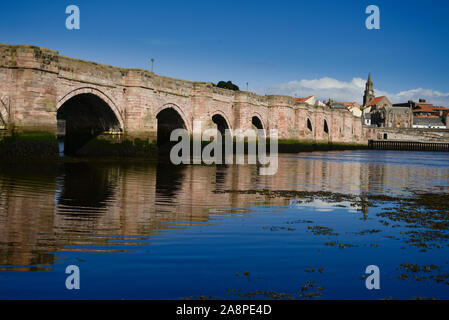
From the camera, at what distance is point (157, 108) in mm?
35438

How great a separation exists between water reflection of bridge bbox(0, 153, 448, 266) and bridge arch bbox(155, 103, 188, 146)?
18638mm

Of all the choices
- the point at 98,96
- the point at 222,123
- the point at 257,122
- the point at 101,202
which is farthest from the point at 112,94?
the point at 257,122

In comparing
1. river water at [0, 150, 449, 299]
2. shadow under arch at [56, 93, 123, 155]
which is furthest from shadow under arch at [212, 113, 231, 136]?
river water at [0, 150, 449, 299]

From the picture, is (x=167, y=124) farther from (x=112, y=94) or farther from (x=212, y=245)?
(x=212, y=245)

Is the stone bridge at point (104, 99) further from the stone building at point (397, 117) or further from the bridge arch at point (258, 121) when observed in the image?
the stone building at point (397, 117)

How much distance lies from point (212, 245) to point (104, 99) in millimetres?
24840

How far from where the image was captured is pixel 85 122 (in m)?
32.7

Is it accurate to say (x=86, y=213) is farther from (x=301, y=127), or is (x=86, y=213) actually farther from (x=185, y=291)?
(x=301, y=127)

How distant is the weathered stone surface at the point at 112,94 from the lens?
24109mm

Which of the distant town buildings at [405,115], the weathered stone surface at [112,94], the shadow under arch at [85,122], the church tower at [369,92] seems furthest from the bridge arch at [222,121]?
the church tower at [369,92]

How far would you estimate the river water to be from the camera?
17.7ft

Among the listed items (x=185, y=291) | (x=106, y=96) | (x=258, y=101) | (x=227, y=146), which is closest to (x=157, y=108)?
(x=106, y=96)

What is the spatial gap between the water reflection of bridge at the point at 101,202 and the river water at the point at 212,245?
0.03 m
